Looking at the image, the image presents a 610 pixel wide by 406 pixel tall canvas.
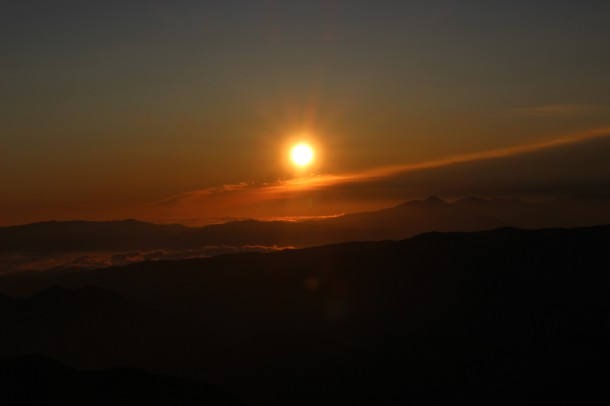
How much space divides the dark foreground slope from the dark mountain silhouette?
29946 mm

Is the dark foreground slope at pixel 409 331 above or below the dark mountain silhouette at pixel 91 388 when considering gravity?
above

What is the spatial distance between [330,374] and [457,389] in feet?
66.0

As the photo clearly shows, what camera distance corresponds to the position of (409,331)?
454ft

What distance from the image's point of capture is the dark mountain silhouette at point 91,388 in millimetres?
71500

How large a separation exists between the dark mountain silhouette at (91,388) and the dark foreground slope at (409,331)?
2995cm

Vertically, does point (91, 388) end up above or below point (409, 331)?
below

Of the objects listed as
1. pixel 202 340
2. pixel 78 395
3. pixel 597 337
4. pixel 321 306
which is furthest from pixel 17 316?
pixel 597 337

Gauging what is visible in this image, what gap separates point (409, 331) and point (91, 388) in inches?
3106

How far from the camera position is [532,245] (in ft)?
518

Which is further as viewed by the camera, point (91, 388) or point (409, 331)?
point (409, 331)

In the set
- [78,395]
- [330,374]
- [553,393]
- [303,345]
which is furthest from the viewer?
[303,345]

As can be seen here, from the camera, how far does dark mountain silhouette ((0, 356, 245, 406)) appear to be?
71500 mm

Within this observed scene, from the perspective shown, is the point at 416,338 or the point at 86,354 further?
the point at 86,354

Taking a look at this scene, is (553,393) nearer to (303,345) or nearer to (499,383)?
(499,383)
